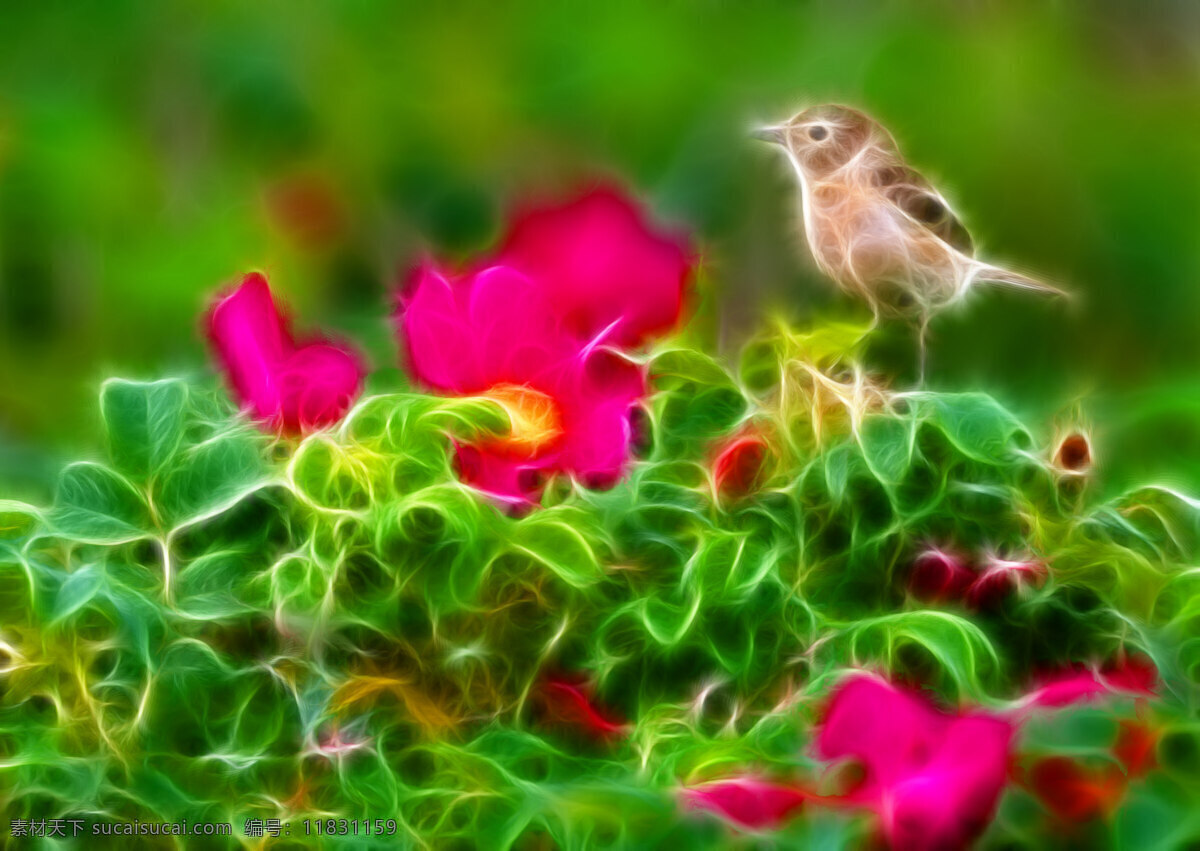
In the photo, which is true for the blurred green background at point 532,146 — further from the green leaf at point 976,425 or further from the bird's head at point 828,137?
the green leaf at point 976,425

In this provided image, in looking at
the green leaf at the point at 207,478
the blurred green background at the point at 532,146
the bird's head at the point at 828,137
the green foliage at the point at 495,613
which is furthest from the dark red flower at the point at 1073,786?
the blurred green background at the point at 532,146

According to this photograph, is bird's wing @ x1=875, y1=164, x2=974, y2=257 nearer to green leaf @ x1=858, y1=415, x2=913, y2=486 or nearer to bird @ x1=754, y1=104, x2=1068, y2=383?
bird @ x1=754, y1=104, x2=1068, y2=383

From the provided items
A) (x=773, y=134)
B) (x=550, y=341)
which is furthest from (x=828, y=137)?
(x=550, y=341)

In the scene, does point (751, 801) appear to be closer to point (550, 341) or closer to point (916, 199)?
point (550, 341)

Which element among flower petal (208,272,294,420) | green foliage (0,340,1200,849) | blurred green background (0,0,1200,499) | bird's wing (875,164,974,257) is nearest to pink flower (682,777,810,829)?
green foliage (0,340,1200,849)

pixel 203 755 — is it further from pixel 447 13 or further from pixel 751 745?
pixel 447 13

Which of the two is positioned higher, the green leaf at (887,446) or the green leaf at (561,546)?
the green leaf at (561,546)

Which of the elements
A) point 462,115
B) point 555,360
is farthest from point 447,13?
point 555,360
